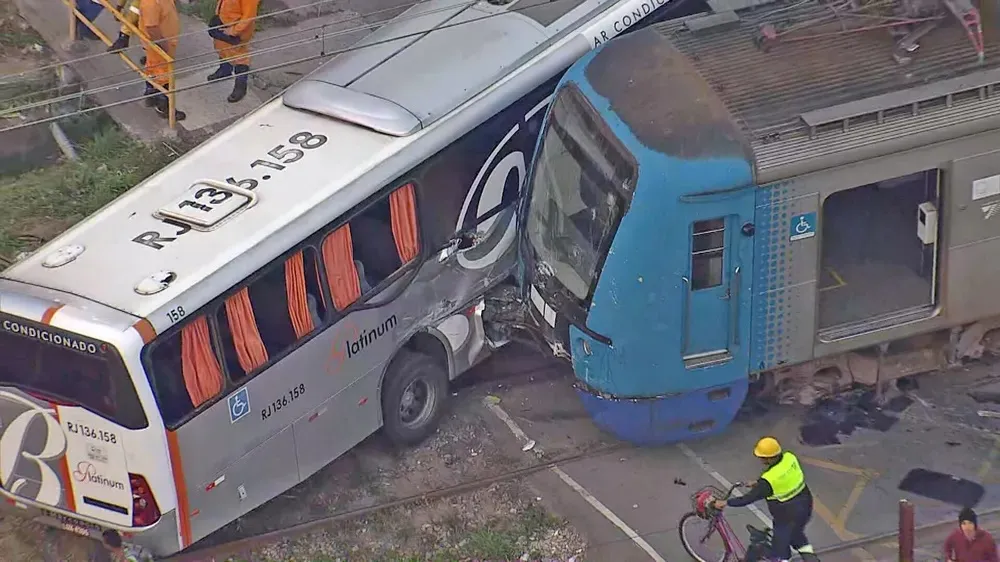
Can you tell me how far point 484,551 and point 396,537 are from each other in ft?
2.39

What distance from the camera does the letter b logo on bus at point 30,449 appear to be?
32.1 feet

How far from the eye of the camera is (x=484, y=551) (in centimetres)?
1063

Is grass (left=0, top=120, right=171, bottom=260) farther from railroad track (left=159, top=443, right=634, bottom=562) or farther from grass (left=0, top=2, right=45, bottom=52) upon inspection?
railroad track (left=159, top=443, right=634, bottom=562)

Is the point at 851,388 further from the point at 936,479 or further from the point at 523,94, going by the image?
the point at 523,94

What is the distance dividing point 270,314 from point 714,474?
3776mm

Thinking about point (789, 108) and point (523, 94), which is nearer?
point (789, 108)

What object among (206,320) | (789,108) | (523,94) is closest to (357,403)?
(206,320)

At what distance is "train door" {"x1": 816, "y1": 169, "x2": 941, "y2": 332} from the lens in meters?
11.0

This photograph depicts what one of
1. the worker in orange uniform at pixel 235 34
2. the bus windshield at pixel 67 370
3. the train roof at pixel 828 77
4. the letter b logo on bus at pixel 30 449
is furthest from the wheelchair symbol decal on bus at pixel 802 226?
the worker in orange uniform at pixel 235 34

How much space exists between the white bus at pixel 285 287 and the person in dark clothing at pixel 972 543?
14.3ft

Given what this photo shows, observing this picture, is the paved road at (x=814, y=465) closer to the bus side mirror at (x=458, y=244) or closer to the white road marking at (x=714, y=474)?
the white road marking at (x=714, y=474)

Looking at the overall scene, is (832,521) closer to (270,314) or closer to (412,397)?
(412,397)

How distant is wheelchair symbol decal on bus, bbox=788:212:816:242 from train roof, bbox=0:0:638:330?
2557 millimetres

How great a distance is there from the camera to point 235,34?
1530 centimetres
